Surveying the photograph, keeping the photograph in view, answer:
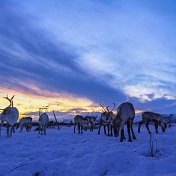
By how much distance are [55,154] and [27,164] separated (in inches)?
125

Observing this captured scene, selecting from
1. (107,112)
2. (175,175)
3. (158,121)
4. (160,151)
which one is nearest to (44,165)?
(175,175)

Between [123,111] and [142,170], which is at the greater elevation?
[123,111]

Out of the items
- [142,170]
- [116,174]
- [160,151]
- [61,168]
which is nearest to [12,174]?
[61,168]

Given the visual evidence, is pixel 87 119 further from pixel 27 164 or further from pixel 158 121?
pixel 27 164

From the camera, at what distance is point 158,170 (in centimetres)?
617

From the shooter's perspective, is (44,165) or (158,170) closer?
(158,170)

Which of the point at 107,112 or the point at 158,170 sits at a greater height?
the point at 107,112

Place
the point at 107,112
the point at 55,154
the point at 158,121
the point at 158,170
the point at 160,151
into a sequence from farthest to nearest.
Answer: the point at 158,121 < the point at 107,112 < the point at 55,154 < the point at 160,151 < the point at 158,170

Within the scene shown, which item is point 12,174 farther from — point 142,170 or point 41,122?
point 41,122

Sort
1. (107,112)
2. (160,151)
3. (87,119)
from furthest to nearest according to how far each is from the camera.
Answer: (87,119) < (107,112) < (160,151)

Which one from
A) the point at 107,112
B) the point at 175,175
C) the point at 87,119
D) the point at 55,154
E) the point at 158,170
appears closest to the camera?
the point at 175,175

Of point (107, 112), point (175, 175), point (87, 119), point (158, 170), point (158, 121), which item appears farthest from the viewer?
point (87, 119)

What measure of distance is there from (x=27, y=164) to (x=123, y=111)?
9.10 meters

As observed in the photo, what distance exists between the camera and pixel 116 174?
6.32 meters
